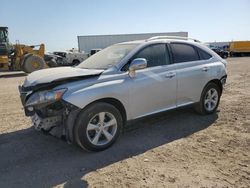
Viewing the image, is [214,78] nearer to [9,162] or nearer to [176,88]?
[176,88]

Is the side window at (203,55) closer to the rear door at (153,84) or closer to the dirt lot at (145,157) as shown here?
the rear door at (153,84)

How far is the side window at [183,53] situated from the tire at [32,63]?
47.2 ft

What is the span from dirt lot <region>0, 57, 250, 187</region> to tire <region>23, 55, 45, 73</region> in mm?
12723

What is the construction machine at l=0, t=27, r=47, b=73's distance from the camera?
1833 cm

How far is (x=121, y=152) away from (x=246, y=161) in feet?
6.17

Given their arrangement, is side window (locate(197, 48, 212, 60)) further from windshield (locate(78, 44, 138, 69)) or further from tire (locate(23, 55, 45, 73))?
tire (locate(23, 55, 45, 73))

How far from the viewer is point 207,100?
6.42 m

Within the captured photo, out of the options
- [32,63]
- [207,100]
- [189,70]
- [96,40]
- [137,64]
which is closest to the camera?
[137,64]

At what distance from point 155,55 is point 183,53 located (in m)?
0.83

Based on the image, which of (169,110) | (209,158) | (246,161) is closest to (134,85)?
(169,110)

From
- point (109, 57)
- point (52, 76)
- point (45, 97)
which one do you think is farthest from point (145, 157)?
point (109, 57)

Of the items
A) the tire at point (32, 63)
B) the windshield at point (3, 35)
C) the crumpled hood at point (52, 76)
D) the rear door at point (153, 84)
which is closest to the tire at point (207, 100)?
the rear door at point (153, 84)

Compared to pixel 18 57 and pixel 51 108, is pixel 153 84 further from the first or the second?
pixel 18 57

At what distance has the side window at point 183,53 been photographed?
18.7 ft
